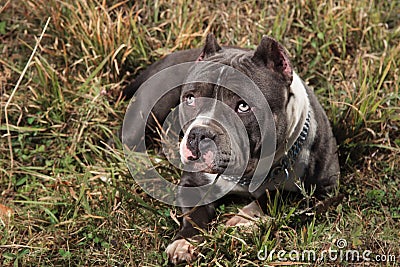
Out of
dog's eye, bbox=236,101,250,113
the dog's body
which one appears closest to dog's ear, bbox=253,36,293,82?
the dog's body

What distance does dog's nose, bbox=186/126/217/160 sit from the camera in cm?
353

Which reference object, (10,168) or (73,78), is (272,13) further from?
(10,168)

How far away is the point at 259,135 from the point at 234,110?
0.21 meters

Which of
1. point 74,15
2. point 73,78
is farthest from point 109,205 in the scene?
point 74,15

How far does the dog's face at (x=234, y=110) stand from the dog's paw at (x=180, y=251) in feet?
1.54

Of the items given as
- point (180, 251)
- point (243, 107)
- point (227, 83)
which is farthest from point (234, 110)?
point (180, 251)

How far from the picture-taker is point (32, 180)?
4656 millimetres

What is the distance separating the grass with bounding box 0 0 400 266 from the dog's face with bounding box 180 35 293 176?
402mm

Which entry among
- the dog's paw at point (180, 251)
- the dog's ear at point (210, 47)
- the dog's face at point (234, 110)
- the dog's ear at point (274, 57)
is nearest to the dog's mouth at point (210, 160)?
the dog's face at point (234, 110)
